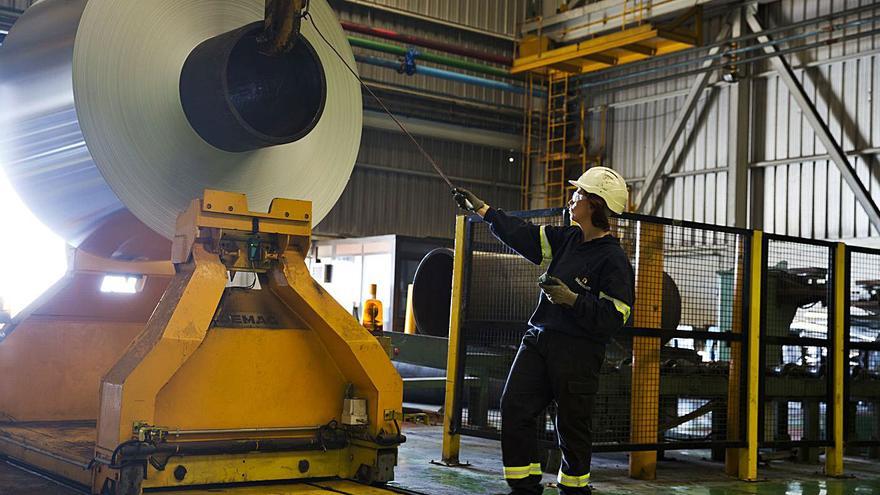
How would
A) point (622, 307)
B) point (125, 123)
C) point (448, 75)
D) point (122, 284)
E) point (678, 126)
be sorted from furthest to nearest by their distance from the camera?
point (448, 75) → point (678, 126) → point (122, 284) → point (125, 123) → point (622, 307)

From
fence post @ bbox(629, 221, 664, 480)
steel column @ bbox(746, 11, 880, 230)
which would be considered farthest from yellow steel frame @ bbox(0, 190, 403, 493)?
steel column @ bbox(746, 11, 880, 230)

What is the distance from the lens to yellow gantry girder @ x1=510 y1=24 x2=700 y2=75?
17062 mm

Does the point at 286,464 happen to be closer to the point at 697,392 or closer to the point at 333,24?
the point at 333,24

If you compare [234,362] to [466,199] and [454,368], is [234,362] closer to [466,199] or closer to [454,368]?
[466,199]

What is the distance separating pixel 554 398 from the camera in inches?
165

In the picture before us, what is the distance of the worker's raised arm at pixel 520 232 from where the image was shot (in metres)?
4.36

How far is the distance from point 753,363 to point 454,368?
2011mm

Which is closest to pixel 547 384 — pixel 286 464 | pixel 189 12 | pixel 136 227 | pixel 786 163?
pixel 286 464

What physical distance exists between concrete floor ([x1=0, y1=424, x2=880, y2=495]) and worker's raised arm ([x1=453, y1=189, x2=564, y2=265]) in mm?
1484

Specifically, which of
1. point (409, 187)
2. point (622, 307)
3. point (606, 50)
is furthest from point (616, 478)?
point (409, 187)

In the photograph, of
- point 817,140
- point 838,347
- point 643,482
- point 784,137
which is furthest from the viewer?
point 784,137

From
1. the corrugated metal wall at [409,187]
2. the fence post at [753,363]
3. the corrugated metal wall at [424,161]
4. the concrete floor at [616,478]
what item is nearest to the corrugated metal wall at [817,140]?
the corrugated metal wall at [424,161]

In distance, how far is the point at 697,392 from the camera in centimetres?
663

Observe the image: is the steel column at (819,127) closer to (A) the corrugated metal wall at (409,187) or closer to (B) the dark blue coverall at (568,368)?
(A) the corrugated metal wall at (409,187)
